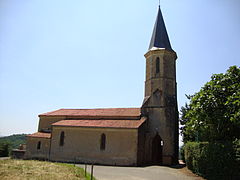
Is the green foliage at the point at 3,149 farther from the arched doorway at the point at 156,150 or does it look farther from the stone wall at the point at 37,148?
the arched doorway at the point at 156,150

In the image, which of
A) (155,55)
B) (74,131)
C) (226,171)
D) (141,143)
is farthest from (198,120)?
(74,131)

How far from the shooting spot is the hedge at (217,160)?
11.2 meters

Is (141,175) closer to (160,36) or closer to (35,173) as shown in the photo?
(35,173)

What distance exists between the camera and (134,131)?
22.3 meters

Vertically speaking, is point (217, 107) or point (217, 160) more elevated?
point (217, 107)

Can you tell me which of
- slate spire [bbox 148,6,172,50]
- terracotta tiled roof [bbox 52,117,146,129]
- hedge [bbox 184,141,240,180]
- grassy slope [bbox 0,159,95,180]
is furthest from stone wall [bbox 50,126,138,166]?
slate spire [bbox 148,6,172,50]

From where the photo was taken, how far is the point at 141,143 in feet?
75.2

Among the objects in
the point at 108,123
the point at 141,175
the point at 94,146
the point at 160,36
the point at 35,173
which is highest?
the point at 160,36

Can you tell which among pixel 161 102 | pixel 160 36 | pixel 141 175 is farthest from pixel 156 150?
pixel 160 36

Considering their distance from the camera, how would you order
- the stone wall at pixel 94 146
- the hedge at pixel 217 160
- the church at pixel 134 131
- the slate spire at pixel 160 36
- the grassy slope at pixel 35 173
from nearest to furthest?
the grassy slope at pixel 35 173 < the hedge at pixel 217 160 < the stone wall at pixel 94 146 < the church at pixel 134 131 < the slate spire at pixel 160 36

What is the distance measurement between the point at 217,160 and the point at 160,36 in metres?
20.0

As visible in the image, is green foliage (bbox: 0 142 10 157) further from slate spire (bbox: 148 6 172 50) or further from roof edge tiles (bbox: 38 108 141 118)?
slate spire (bbox: 148 6 172 50)

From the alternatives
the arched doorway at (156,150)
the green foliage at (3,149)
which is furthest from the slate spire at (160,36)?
the green foliage at (3,149)

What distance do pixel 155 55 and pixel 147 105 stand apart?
7.14 meters
